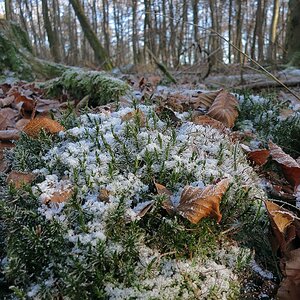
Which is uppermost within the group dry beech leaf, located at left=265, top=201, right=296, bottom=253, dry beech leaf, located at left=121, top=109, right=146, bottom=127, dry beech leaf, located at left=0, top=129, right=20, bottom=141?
dry beech leaf, located at left=121, top=109, right=146, bottom=127

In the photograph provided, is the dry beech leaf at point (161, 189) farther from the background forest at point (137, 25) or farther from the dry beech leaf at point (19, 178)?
the background forest at point (137, 25)

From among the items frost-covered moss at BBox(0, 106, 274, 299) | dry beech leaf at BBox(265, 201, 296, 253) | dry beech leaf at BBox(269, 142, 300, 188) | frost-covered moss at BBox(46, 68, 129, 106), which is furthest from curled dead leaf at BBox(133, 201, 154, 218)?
frost-covered moss at BBox(46, 68, 129, 106)

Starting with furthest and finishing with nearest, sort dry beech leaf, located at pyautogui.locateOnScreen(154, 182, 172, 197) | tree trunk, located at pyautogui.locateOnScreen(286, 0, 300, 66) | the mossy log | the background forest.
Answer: the background forest < tree trunk, located at pyautogui.locateOnScreen(286, 0, 300, 66) < the mossy log < dry beech leaf, located at pyautogui.locateOnScreen(154, 182, 172, 197)

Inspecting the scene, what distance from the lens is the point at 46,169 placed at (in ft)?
6.06

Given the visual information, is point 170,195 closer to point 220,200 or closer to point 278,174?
point 220,200

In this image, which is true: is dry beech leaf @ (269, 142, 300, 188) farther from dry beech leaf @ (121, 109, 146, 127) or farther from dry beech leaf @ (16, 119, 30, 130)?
dry beech leaf @ (16, 119, 30, 130)

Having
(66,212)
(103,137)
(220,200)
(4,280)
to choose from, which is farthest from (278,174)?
(4,280)

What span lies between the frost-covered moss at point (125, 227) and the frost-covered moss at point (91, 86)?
155 centimetres

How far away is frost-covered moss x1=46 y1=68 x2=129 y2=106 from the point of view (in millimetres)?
3489

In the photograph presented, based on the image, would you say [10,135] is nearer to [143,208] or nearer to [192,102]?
[143,208]

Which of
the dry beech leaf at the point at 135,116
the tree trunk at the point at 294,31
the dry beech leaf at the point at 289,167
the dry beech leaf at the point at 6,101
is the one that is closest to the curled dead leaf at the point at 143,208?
Result: the dry beech leaf at the point at 135,116

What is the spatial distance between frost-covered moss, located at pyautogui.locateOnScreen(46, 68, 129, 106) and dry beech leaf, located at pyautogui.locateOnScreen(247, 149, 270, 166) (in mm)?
1542

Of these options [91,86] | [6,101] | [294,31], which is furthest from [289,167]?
[294,31]

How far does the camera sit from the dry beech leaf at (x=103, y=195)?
5.32 feet
